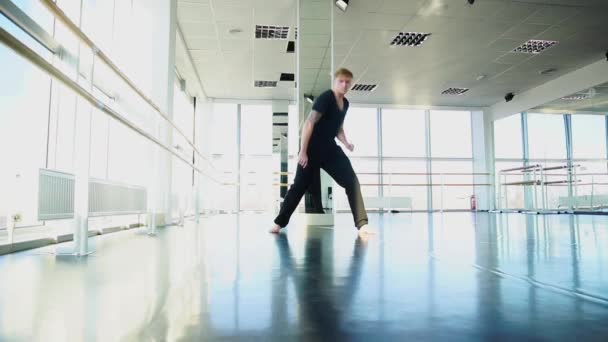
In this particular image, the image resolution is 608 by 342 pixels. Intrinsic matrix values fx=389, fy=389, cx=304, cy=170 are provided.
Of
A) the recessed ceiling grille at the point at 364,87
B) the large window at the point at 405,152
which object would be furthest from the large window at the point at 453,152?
the recessed ceiling grille at the point at 364,87

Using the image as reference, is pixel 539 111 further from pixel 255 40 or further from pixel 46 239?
pixel 46 239

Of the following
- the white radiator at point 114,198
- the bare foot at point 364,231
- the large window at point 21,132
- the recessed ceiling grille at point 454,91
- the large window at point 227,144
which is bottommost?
the bare foot at point 364,231

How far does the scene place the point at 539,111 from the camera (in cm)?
1040

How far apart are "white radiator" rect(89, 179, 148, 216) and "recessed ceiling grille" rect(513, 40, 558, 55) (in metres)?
7.25

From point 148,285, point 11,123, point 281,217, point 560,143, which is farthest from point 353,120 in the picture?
point 148,285

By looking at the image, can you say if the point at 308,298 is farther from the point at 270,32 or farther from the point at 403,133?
the point at 403,133

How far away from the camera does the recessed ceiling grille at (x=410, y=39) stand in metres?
6.91

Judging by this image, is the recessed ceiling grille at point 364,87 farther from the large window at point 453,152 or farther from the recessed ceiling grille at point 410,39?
the large window at point 453,152

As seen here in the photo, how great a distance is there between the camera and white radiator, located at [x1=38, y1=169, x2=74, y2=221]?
70.2 inches

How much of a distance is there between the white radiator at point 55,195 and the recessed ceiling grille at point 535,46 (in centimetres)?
784

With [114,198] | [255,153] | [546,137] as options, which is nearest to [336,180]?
[114,198]

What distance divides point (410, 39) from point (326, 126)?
204 inches

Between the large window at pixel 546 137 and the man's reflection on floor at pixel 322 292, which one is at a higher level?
the large window at pixel 546 137

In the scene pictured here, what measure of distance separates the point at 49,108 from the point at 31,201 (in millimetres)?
1459
